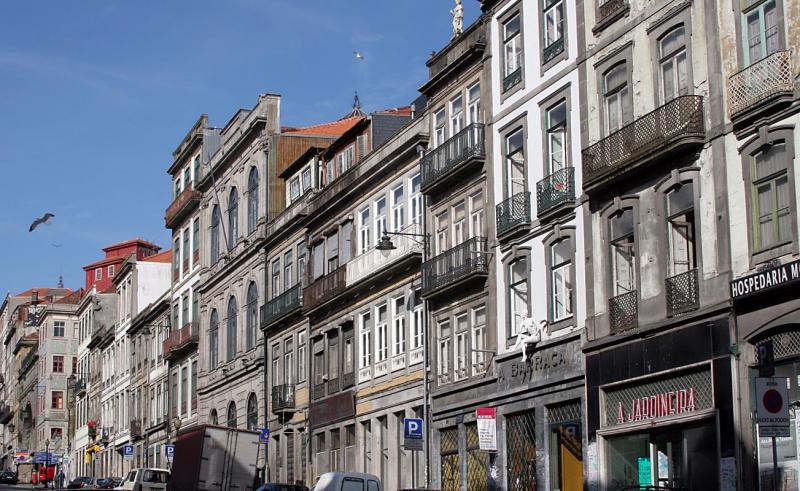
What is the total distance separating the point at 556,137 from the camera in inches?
1410

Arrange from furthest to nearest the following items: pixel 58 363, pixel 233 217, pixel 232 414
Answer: pixel 58 363 → pixel 233 217 → pixel 232 414

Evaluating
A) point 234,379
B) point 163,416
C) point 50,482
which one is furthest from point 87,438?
point 234,379

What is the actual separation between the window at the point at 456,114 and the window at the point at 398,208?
472cm

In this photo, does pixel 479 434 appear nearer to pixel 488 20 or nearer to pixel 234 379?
pixel 488 20

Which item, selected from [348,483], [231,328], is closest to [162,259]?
[231,328]

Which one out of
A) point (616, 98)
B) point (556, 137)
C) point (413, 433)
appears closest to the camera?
point (616, 98)

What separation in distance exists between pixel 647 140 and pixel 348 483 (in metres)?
10.6

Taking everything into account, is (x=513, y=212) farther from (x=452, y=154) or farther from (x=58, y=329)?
(x=58, y=329)

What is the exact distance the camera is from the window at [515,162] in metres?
37.8

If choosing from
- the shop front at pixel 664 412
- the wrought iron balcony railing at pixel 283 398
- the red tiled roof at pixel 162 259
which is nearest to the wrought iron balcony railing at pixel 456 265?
the shop front at pixel 664 412

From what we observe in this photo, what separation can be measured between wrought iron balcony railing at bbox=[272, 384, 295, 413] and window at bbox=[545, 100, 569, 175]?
23592 mm

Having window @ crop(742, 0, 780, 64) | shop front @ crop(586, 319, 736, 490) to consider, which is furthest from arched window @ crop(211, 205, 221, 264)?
window @ crop(742, 0, 780, 64)

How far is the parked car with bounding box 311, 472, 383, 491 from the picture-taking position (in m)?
32.3

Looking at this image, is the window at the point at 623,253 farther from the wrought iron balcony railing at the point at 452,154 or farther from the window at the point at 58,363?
the window at the point at 58,363
